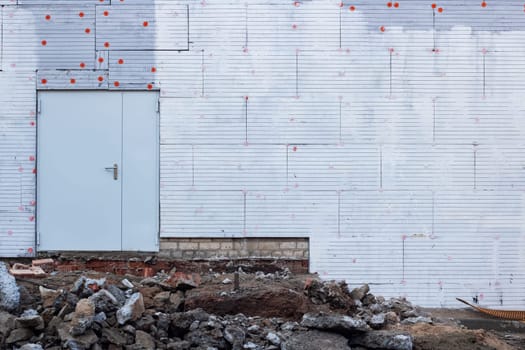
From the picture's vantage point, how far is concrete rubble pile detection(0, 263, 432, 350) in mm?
5133

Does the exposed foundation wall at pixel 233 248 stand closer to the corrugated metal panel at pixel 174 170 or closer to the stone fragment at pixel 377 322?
the corrugated metal panel at pixel 174 170

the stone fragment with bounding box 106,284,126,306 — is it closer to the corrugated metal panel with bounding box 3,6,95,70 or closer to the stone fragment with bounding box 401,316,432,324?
the stone fragment with bounding box 401,316,432,324

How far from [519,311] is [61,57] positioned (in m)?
7.78

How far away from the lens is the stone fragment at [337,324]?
5516mm

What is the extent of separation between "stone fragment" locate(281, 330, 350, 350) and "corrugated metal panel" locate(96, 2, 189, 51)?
514 cm

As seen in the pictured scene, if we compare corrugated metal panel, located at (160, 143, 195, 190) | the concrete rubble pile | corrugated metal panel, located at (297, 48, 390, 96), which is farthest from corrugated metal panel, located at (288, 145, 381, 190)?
the concrete rubble pile

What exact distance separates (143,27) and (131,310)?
5.07 metres

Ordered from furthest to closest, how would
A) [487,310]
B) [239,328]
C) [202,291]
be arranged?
[487,310], [202,291], [239,328]

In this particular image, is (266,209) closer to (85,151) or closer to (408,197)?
(408,197)

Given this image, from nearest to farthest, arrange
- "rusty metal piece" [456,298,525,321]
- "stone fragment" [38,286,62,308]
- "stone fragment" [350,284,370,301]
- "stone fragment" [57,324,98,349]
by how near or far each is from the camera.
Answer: "stone fragment" [57,324,98,349]
"stone fragment" [38,286,62,308]
"stone fragment" [350,284,370,301]
"rusty metal piece" [456,298,525,321]

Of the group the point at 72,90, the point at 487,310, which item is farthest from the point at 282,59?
the point at 487,310

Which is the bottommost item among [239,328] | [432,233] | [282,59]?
[239,328]

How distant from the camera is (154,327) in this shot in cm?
544

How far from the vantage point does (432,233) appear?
9.02m
